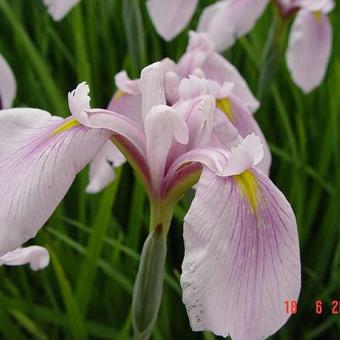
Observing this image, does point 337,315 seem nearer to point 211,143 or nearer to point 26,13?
point 211,143

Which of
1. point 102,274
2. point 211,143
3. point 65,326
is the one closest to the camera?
point 211,143

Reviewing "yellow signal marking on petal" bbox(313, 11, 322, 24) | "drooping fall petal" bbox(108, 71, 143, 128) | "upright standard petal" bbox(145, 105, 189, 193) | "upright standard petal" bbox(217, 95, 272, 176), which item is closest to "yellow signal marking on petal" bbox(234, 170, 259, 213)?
"upright standard petal" bbox(145, 105, 189, 193)

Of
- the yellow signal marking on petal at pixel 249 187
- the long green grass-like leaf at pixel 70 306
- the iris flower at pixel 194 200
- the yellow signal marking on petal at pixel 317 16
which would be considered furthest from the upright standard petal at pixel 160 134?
the yellow signal marking on petal at pixel 317 16

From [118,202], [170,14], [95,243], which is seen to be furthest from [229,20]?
[95,243]

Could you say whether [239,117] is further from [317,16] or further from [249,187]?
[317,16]

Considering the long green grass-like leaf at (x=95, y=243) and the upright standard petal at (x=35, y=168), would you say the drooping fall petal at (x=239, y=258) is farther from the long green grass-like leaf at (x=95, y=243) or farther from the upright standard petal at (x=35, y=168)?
the long green grass-like leaf at (x=95, y=243)

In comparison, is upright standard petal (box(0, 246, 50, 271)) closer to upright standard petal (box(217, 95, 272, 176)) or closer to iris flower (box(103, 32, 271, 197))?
iris flower (box(103, 32, 271, 197))

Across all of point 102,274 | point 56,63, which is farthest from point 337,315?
point 56,63
